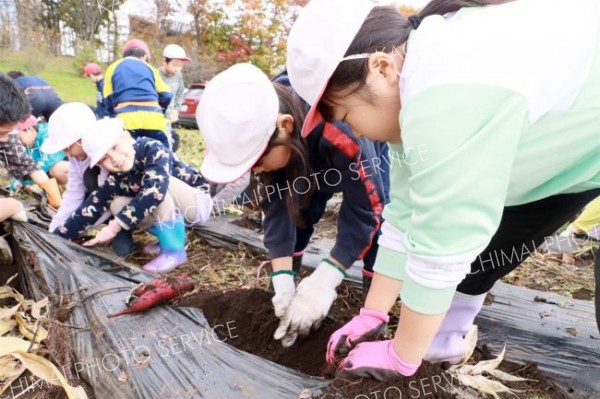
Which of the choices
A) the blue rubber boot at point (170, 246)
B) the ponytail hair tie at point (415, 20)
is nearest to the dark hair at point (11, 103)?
the blue rubber boot at point (170, 246)

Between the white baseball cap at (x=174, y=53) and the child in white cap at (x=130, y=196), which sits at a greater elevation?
the white baseball cap at (x=174, y=53)

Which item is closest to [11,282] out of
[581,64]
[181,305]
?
[181,305]

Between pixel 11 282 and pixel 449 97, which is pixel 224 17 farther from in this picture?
pixel 449 97

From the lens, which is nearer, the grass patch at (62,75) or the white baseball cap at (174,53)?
the white baseball cap at (174,53)

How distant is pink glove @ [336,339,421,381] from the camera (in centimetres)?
102

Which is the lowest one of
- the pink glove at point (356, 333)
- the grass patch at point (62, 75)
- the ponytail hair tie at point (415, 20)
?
the grass patch at point (62, 75)

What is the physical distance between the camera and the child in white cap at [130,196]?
2201mm

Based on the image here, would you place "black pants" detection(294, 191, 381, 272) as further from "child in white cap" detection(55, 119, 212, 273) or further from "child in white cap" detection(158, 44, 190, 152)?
"child in white cap" detection(158, 44, 190, 152)

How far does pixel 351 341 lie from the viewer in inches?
49.9

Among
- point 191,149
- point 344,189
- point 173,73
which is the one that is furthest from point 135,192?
point 191,149

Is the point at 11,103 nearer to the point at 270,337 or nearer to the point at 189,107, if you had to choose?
the point at 270,337

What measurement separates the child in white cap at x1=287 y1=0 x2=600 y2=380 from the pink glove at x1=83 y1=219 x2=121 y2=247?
1653mm

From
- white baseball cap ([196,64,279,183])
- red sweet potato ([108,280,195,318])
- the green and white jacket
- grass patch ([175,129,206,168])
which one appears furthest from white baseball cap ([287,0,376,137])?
grass patch ([175,129,206,168])

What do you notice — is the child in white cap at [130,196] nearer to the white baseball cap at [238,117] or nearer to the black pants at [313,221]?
the black pants at [313,221]
